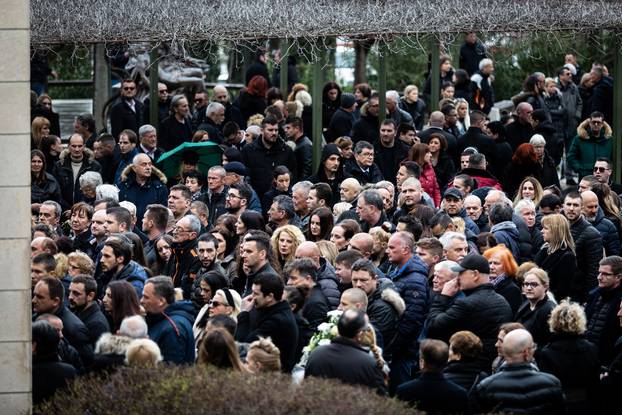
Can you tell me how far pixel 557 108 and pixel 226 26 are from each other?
800 cm

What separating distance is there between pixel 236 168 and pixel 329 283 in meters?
5.71

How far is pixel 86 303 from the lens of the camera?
43.7 feet

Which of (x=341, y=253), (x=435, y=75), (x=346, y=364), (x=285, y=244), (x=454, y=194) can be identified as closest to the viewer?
(x=346, y=364)

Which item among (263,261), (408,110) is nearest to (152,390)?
(263,261)

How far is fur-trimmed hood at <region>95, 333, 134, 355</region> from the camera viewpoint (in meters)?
11.4

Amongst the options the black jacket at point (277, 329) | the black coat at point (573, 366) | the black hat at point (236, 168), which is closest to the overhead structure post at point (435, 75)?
the black hat at point (236, 168)

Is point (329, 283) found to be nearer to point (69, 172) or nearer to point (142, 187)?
point (142, 187)

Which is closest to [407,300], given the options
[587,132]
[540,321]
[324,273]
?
[324,273]

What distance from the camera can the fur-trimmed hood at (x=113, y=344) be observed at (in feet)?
37.3

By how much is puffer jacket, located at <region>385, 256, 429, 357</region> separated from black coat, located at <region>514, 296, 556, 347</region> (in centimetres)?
95

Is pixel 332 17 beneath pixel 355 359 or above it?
above

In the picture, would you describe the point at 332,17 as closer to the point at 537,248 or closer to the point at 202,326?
the point at 537,248

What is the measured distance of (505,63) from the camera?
3391 centimetres

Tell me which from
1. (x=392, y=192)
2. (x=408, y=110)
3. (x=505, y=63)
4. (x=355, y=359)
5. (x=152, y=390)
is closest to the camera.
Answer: (x=152, y=390)
